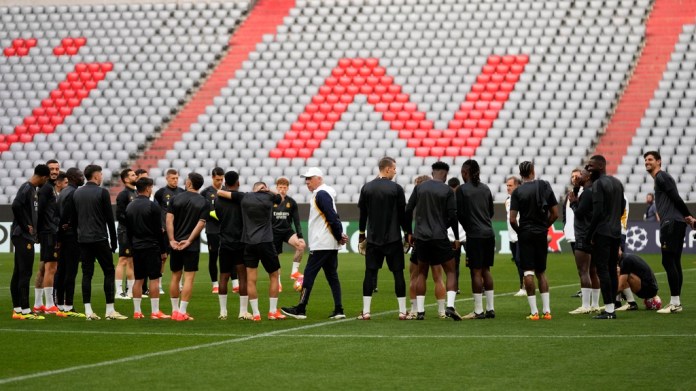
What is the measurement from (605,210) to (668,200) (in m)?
1.12

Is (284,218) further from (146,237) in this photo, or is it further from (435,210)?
(435,210)

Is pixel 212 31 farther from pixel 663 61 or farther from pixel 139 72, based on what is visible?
pixel 663 61

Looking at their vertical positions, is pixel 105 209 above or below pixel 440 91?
below

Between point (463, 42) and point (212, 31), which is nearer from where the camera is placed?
point (463, 42)

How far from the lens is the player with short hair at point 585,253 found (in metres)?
16.6

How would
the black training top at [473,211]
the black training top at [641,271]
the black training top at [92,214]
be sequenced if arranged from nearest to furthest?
the black training top at [473,211], the black training top at [92,214], the black training top at [641,271]

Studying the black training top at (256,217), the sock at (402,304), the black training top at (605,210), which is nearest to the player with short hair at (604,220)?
the black training top at (605,210)

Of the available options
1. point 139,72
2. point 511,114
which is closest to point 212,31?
point 139,72

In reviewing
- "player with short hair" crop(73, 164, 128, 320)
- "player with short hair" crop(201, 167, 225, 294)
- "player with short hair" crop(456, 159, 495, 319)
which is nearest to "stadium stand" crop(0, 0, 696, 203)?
"player with short hair" crop(201, 167, 225, 294)

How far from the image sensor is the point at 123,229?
67.6ft

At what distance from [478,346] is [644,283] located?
5.21m

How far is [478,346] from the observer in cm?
1266

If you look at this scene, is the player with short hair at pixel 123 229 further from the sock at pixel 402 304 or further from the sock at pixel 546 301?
the sock at pixel 546 301

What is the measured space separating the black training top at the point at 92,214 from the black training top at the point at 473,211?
476 cm
